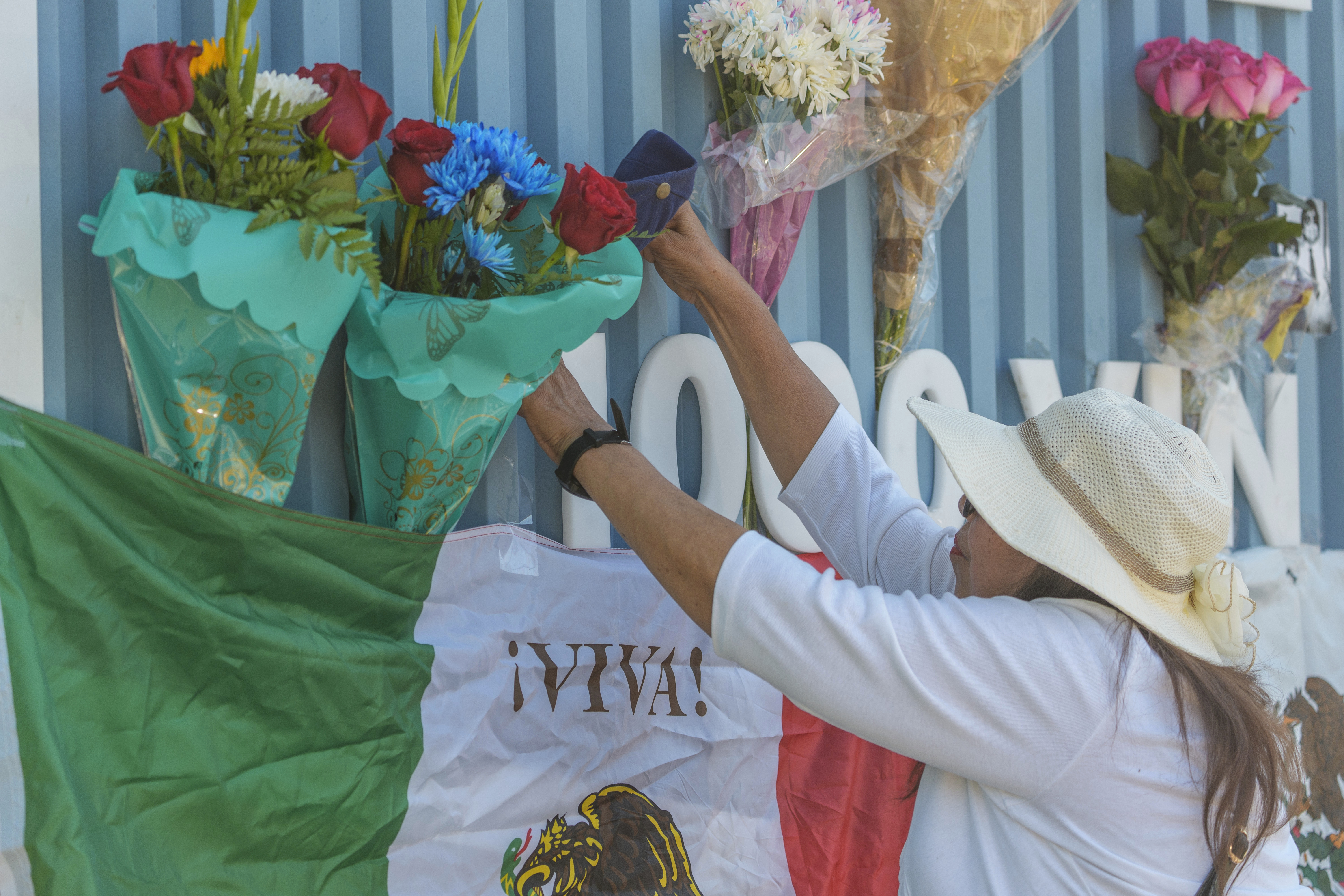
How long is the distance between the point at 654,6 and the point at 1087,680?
115 centimetres

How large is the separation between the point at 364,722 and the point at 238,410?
1.32 ft

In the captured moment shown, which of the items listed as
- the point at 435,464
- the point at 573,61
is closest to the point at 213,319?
the point at 435,464

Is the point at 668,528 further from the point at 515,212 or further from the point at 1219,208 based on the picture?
the point at 1219,208

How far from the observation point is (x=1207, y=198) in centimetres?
207

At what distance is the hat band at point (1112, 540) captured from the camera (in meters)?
1.07

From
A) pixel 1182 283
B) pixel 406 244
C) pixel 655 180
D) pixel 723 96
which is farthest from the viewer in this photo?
pixel 1182 283

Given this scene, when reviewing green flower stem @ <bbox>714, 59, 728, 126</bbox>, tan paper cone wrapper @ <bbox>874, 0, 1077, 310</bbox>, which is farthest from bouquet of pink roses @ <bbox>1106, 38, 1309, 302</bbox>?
green flower stem @ <bbox>714, 59, 728, 126</bbox>

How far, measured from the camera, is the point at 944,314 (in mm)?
1957

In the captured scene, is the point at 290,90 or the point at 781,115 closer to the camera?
the point at 290,90

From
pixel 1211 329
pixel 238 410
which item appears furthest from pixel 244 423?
pixel 1211 329

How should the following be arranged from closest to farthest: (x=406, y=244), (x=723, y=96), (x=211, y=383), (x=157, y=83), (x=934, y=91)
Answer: (x=157, y=83) → (x=211, y=383) → (x=406, y=244) → (x=723, y=96) → (x=934, y=91)

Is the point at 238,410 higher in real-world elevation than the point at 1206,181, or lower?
lower

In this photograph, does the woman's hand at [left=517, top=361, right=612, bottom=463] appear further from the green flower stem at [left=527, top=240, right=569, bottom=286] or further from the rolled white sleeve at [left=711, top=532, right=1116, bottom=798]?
the rolled white sleeve at [left=711, top=532, right=1116, bottom=798]

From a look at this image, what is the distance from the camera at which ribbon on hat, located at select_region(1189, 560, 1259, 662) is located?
1084 millimetres
